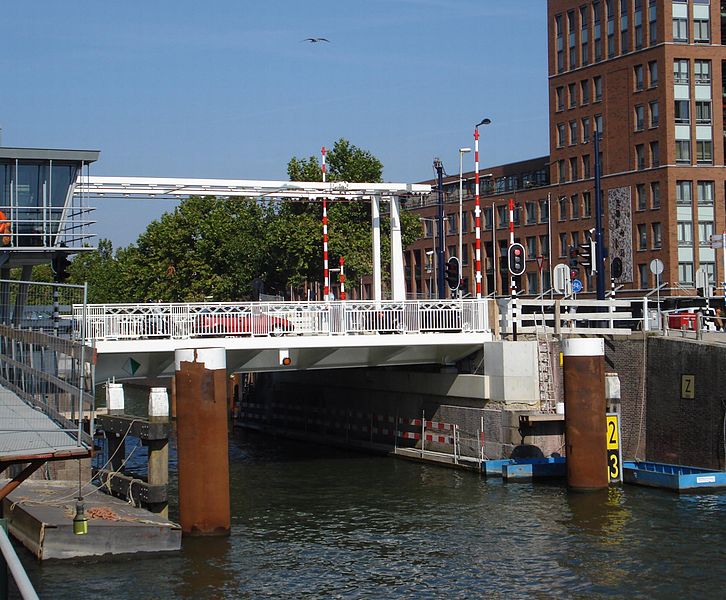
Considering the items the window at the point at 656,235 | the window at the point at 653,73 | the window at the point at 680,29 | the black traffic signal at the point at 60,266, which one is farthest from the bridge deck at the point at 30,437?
the window at the point at 680,29

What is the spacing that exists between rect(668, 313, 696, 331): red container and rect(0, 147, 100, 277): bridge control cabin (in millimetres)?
18060

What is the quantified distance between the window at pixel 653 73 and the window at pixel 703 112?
290 cm

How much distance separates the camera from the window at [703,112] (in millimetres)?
70625

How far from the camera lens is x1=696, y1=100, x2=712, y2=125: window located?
70.6 meters

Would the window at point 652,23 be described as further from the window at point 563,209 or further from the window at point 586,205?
the window at point 563,209

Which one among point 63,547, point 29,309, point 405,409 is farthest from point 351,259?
point 63,547

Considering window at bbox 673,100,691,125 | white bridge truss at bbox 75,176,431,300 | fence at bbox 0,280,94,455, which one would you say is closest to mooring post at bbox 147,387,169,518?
fence at bbox 0,280,94,455

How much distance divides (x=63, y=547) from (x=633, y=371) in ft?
56.0

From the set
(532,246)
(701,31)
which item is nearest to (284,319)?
(701,31)

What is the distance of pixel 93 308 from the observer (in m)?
29.0

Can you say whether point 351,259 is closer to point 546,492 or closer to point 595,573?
point 546,492

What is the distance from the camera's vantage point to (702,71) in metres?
70.8

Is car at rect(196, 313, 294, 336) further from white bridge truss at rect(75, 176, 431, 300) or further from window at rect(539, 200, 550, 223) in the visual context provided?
window at rect(539, 200, 550, 223)

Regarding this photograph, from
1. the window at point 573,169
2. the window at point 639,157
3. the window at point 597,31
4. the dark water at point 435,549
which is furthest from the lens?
the window at point 573,169
